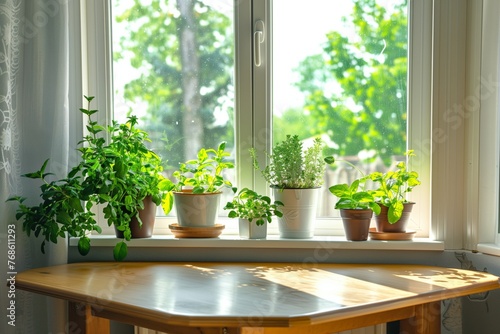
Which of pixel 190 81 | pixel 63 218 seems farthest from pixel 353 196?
pixel 63 218

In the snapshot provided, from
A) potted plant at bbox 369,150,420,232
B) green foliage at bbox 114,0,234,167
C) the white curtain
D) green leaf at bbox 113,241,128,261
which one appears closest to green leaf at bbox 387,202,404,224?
potted plant at bbox 369,150,420,232

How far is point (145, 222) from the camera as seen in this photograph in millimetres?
2443

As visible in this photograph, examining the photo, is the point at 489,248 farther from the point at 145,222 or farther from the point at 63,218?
the point at 63,218

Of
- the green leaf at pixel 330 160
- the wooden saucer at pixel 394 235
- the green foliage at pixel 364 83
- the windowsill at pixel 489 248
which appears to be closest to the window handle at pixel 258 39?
the green foliage at pixel 364 83

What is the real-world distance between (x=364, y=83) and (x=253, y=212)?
66 centimetres

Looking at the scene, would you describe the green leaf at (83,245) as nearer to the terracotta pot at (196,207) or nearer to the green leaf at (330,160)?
Result: the terracotta pot at (196,207)

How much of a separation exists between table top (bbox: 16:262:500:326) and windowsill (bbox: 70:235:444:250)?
0.28 ft

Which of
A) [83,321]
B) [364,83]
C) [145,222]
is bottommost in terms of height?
[83,321]

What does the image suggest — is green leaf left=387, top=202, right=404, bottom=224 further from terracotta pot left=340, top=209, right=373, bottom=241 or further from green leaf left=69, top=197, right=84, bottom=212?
green leaf left=69, top=197, right=84, bottom=212

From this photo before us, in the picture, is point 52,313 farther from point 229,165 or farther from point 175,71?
point 175,71

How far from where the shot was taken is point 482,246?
2258 mm

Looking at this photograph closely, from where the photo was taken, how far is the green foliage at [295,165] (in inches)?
94.9

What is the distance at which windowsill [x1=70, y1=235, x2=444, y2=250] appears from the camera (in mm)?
2330

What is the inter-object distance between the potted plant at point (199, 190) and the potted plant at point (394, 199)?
550mm
